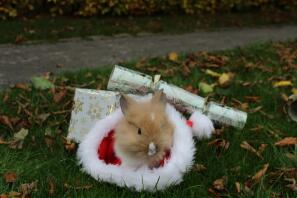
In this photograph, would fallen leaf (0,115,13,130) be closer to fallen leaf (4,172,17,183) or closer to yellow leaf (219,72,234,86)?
fallen leaf (4,172,17,183)

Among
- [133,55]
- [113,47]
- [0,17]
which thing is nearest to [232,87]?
[133,55]

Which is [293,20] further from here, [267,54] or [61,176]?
[61,176]

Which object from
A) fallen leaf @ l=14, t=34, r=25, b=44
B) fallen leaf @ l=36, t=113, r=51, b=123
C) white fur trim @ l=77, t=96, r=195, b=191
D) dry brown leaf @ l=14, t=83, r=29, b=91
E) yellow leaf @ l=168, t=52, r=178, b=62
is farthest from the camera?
fallen leaf @ l=14, t=34, r=25, b=44

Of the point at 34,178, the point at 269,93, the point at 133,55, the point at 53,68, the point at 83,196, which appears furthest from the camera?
the point at 133,55

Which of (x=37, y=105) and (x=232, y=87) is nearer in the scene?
(x=37, y=105)

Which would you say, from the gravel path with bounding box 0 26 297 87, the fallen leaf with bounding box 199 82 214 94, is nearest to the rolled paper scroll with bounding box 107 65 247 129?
the fallen leaf with bounding box 199 82 214 94

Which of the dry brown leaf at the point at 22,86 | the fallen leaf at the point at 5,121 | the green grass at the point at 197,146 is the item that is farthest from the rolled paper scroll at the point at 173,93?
the dry brown leaf at the point at 22,86
